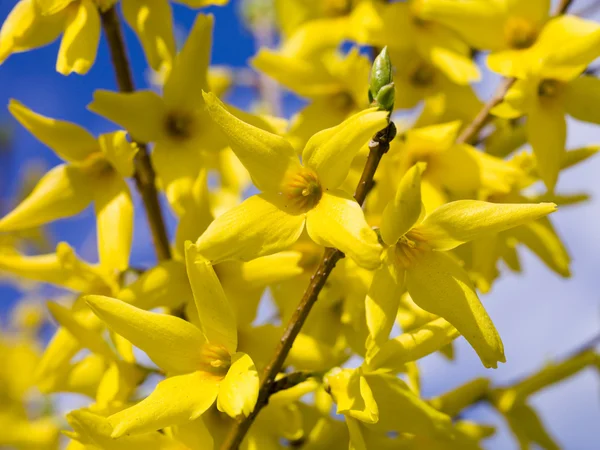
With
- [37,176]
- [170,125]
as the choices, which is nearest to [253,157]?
[170,125]

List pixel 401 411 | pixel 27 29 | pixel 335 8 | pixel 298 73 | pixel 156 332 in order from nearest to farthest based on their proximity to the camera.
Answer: pixel 156 332, pixel 401 411, pixel 27 29, pixel 298 73, pixel 335 8

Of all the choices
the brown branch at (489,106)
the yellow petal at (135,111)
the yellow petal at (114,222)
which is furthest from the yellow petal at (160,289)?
A: the brown branch at (489,106)

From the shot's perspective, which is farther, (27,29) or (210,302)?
(27,29)

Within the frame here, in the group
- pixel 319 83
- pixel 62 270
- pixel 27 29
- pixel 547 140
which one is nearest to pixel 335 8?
pixel 319 83

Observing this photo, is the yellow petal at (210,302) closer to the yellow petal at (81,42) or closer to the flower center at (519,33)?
the yellow petal at (81,42)

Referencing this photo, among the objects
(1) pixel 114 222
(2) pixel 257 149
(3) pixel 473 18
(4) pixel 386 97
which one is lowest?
(1) pixel 114 222

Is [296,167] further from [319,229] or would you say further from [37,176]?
[37,176]

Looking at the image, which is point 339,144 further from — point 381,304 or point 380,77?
point 381,304
